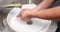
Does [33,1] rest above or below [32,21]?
above

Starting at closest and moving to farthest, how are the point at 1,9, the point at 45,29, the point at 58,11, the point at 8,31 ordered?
the point at 58,11
the point at 45,29
the point at 8,31
the point at 1,9

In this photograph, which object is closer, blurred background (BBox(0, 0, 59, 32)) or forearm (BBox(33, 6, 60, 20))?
forearm (BBox(33, 6, 60, 20))

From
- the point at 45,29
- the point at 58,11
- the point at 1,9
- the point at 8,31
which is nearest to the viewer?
the point at 58,11

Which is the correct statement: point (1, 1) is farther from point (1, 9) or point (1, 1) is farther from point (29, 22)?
point (29, 22)

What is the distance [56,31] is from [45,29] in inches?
3.5

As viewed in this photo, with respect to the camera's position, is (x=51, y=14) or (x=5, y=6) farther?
(x=5, y=6)

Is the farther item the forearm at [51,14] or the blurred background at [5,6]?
the blurred background at [5,6]

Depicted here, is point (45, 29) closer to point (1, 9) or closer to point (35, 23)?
point (35, 23)

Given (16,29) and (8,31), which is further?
(8,31)

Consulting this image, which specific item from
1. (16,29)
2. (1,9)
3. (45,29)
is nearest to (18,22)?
(16,29)

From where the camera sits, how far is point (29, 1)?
118 cm

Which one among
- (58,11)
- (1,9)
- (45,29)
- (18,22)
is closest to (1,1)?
(1,9)

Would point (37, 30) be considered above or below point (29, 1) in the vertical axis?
below

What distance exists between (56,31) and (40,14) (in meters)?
0.21
